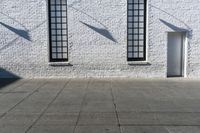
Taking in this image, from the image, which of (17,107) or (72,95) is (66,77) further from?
(17,107)

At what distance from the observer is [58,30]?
15.6m

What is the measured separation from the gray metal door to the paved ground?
6.08 ft

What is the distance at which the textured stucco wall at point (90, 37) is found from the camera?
Answer: 15.3 metres

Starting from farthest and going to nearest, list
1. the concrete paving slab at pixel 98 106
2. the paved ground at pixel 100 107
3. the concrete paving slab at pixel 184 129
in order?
the concrete paving slab at pixel 98 106, the paved ground at pixel 100 107, the concrete paving slab at pixel 184 129

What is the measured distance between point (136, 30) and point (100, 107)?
7525mm

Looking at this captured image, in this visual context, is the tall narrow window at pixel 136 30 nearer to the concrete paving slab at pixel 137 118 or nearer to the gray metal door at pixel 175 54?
the gray metal door at pixel 175 54

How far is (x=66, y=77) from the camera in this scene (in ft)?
51.0

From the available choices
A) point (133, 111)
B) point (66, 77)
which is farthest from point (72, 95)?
point (66, 77)

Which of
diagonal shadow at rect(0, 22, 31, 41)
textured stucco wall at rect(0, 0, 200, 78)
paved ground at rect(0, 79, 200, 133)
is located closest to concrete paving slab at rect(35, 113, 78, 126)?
paved ground at rect(0, 79, 200, 133)

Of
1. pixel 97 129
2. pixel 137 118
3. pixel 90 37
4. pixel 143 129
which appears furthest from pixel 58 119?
pixel 90 37

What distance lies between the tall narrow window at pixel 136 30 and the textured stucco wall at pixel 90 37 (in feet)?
1.13

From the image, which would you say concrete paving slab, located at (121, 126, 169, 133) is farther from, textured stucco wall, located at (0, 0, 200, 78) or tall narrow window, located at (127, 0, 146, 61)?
tall narrow window, located at (127, 0, 146, 61)

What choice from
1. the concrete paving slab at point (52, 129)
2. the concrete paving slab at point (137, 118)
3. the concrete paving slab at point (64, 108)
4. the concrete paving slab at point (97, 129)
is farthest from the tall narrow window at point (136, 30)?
the concrete paving slab at point (52, 129)

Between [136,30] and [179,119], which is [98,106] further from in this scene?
[136,30]
